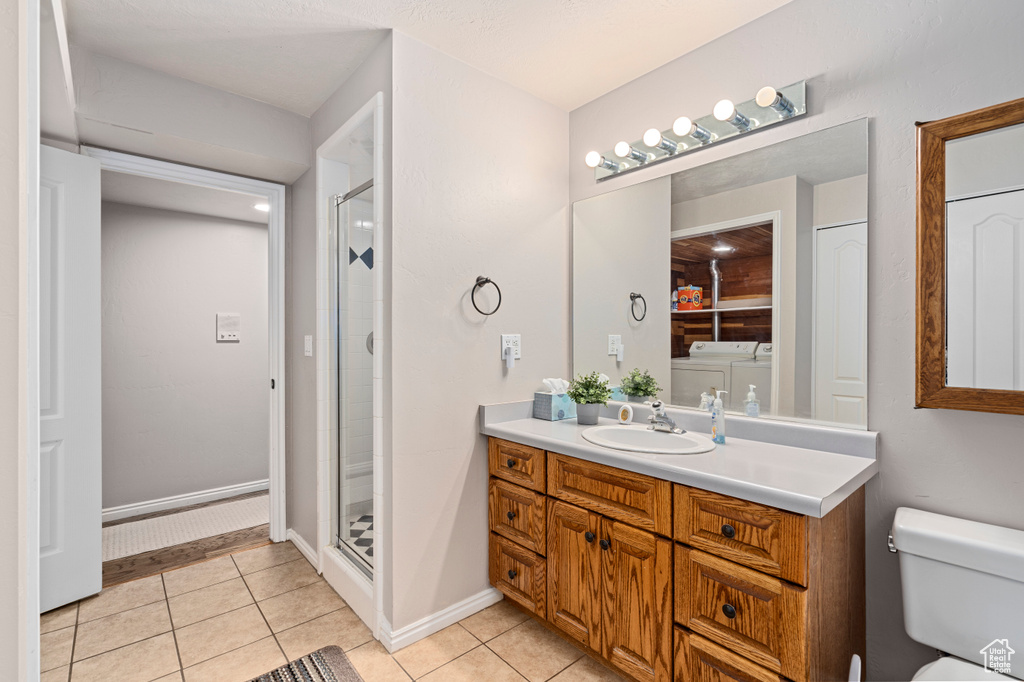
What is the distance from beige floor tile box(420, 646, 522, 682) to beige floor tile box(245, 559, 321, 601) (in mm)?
976

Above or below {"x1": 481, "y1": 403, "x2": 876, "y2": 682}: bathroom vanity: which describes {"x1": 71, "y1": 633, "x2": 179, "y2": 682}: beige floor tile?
Answer: below

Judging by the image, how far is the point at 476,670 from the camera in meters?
1.78

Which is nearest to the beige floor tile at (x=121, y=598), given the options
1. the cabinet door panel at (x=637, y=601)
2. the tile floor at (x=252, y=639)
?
the tile floor at (x=252, y=639)

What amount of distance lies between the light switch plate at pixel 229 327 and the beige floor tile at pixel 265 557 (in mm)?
1647

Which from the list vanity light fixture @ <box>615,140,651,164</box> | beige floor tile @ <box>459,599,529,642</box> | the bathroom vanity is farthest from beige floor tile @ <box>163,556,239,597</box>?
vanity light fixture @ <box>615,140,651,164</box>

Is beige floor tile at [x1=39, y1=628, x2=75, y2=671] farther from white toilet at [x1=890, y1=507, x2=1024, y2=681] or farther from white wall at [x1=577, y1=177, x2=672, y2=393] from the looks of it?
white toilet at [x1=890, y1=507, x2=1024, y2=681]

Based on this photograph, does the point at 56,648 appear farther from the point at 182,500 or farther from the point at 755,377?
the point at 755,377

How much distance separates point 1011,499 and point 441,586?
1884 mm

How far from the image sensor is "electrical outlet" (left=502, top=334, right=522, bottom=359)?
2244 millimetres

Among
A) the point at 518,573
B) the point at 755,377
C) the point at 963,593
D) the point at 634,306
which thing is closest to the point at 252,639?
the point at 518,573

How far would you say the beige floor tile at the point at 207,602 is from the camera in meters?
2.13

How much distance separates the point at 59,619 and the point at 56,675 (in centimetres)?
48

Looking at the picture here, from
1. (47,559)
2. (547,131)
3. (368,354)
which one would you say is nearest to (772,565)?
(368,354)

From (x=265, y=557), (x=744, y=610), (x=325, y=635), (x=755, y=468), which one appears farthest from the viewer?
(x=265, y=557)
